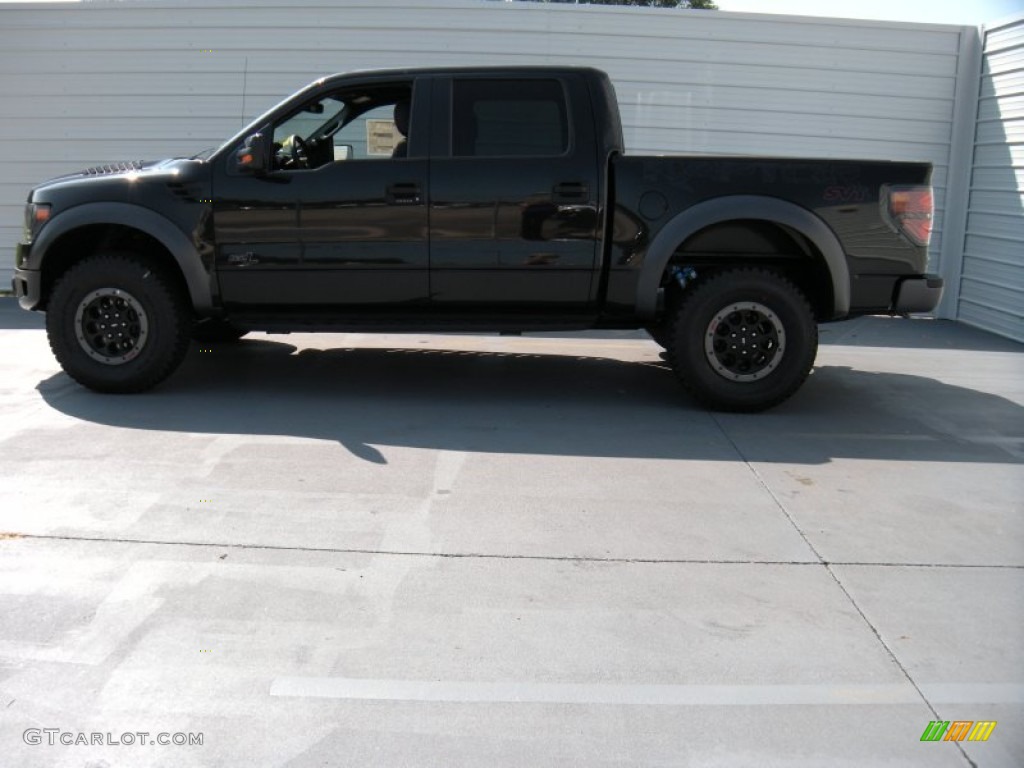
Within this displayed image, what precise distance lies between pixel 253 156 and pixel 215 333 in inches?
86.9

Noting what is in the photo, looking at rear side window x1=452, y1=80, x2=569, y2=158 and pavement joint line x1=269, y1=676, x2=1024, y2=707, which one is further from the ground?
rear side window x1=452, y1=80, x2=569, y2=158

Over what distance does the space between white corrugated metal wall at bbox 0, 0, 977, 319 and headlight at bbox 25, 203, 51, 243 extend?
13.4 ft

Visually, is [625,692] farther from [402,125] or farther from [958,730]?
[402,125]

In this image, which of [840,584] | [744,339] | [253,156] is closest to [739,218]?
[744,339]

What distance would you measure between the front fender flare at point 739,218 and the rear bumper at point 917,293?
0.41m

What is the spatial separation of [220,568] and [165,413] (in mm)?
2501

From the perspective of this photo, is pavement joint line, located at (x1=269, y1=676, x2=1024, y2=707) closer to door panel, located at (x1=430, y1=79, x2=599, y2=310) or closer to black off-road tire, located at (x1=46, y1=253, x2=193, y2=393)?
door panel, located at (x1=430, y1=79, x2=599, y2=310)

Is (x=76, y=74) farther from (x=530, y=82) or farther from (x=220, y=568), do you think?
(x=220, y=568)

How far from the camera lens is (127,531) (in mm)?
4418

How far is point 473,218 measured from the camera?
630 centimetres

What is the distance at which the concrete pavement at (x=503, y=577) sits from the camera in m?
3.05

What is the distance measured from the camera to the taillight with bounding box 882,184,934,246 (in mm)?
6211

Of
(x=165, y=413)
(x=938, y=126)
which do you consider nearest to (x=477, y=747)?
(x=165, y=413)

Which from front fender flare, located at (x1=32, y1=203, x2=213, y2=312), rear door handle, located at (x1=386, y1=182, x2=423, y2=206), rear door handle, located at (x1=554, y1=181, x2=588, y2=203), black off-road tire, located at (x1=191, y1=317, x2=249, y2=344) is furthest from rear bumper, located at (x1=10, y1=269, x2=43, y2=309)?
rear door handle, located at (x1=554, y1=181, x2=588, y2=203)
